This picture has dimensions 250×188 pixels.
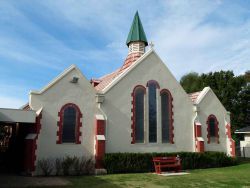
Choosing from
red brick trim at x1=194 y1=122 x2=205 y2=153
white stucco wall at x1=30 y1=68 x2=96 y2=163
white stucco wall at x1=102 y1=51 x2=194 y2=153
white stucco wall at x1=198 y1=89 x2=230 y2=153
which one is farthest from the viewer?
white stucco wall at x1=198 y1=89 x2=230 y2=153

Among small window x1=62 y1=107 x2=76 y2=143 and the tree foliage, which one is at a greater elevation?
the tree foliage

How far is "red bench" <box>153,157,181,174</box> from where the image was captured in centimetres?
1859

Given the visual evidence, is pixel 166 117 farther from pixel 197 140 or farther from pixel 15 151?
pixel 15 151

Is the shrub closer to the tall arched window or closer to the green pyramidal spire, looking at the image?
the tall arched window

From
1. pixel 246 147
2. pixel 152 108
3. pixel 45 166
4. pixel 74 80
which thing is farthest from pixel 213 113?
pixel 45 166

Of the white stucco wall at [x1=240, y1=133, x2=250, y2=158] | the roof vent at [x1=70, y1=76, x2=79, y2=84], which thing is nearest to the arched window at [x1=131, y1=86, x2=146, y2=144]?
the roof vent at [x1=70, y1=76, x2=79, y2=84]

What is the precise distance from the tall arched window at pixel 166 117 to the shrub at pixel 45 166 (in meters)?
8.97

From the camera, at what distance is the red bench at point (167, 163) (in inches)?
732

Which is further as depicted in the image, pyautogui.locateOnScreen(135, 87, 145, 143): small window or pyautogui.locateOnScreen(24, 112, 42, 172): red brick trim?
pyautogui.locateOnScreen(135, 87, 145, 143): small window

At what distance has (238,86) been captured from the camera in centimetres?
4691

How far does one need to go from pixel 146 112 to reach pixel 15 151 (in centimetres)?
996

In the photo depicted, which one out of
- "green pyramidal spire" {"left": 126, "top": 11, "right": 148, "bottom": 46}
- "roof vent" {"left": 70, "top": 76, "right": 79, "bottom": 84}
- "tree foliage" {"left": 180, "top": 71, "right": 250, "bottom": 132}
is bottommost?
"roof vent" {"left": 70, "top": 76, "right": 79, "bottom": 84}

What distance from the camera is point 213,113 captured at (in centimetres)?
2478

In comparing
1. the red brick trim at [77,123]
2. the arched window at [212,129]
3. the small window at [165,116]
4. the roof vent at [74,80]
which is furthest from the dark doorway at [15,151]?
the arched window at [212,129]
